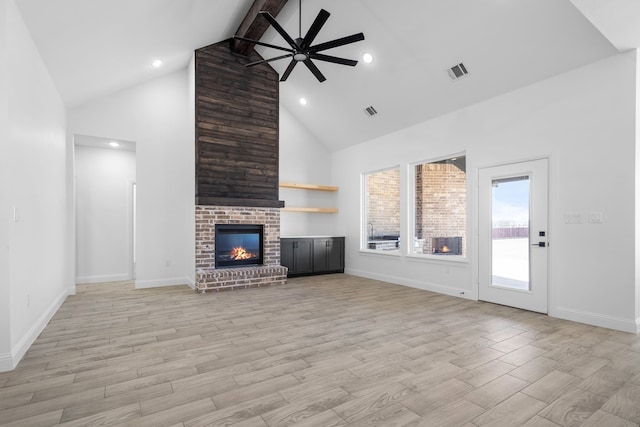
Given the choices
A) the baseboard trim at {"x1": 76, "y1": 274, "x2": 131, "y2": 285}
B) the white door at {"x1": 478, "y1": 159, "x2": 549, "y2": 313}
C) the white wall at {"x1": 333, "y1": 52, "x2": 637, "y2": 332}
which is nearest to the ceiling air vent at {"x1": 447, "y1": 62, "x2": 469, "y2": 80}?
the white wall at {"x1": 333, "y1": 52, "x2": 637, "y2": 332}

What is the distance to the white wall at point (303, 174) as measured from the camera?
7.76m

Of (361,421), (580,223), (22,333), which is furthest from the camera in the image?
(580,223)

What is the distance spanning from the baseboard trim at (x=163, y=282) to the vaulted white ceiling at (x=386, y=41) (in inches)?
126

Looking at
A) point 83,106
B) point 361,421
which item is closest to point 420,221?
point 361,421

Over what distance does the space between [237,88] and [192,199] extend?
7.49 feet

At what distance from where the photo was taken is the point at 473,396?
2256mm

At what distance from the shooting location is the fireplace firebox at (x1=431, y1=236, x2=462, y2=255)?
5555 mm

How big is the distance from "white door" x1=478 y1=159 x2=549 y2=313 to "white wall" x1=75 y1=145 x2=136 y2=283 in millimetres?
6535

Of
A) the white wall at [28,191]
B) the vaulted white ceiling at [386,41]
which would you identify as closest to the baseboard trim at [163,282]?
the white wall at [28,191]

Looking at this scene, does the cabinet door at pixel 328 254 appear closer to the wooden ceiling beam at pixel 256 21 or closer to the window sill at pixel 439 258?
the window sill at pixel 439 258

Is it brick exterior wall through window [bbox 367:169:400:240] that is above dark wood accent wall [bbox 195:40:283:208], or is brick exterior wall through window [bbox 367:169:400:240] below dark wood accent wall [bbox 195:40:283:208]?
below

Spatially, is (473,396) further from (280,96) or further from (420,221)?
(280,96)

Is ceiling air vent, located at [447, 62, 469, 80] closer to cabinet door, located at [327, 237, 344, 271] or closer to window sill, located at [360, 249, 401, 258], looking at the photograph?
window sill, located at [360, 249, 401, 258]

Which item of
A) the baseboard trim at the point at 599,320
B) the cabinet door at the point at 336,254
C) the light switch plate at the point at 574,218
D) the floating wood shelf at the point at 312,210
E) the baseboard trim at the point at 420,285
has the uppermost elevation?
the floating wood shelf at the point at 312,210
